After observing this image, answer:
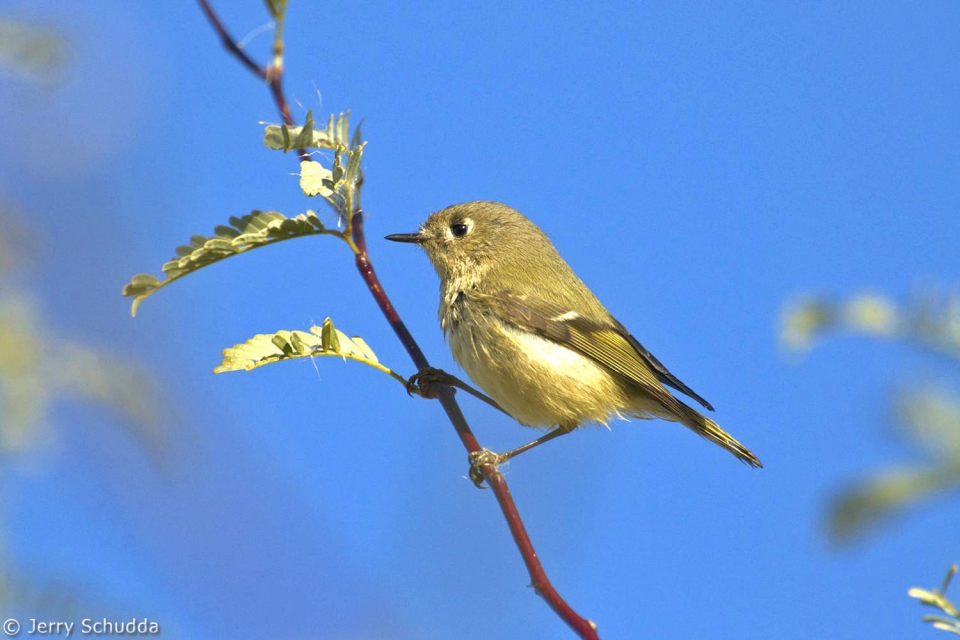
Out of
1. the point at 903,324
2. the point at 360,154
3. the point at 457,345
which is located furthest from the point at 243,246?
the point at 457,345

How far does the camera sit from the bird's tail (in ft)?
9.87

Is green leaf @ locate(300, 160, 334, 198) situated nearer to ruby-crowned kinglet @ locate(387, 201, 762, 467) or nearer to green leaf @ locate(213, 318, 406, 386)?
green leaf @ locate(213, 318, 406, 386)

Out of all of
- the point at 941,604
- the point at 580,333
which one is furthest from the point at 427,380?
the point at 941,604

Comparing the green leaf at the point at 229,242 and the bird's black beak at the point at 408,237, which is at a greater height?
the bird's black beak at the point at 408,237

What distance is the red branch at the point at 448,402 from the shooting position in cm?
132

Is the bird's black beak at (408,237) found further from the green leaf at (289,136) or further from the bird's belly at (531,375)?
the green leaf at (289,136)

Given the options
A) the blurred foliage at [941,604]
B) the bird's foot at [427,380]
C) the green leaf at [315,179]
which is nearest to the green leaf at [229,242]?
the green leaf at [315,179]

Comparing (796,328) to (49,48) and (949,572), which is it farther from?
(49,48)

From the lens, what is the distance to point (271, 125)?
5.12 feet

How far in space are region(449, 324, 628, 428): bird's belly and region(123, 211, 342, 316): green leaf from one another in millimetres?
1287

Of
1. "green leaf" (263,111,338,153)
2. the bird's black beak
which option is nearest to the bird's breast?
the bird's black beak

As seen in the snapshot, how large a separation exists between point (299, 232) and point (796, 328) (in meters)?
0.98

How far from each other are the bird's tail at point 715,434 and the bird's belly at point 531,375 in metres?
0.27

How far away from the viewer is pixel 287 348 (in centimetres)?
181
